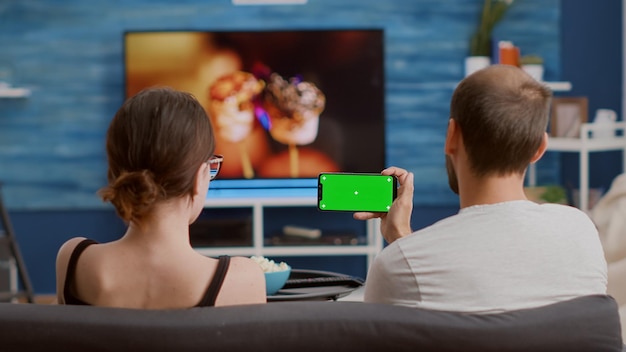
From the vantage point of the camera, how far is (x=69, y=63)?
5.57 m

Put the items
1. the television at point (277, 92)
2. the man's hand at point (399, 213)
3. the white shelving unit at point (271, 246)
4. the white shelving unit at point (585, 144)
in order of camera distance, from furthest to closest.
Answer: the television at point (277, 92) → the white shelving unit at point (271, 246) → the white shelving unit at point (585, 144) → the man's hand at point (399, 213)

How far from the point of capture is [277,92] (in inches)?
216

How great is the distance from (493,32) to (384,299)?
13.9 ft

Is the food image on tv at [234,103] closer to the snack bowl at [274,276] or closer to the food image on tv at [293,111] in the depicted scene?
the food image on tv at [293,111]

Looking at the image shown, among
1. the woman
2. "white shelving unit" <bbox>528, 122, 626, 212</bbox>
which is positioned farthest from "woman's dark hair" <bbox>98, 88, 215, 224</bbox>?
"white shelving unit" <bbox>528, 122, 626, 212</bbox>

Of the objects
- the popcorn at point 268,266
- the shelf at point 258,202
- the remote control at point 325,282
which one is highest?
the popcorn at point 268,266

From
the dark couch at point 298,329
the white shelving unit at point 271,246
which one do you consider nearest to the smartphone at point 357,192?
the dark couch at point 298,329

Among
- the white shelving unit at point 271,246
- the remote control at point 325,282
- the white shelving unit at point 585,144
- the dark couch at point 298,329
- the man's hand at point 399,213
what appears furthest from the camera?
the white shelving unit at point 271,246

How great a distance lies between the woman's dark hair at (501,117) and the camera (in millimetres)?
1601

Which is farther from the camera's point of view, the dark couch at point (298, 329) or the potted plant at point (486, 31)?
the potted plant at point (486, 31)

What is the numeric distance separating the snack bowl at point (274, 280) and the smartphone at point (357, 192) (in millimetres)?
244

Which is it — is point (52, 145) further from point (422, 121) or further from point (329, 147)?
point (422, 121)

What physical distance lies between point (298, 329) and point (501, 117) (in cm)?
52

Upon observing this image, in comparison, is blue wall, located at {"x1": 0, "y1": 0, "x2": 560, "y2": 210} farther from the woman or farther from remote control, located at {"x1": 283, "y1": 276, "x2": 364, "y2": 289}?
the woman
